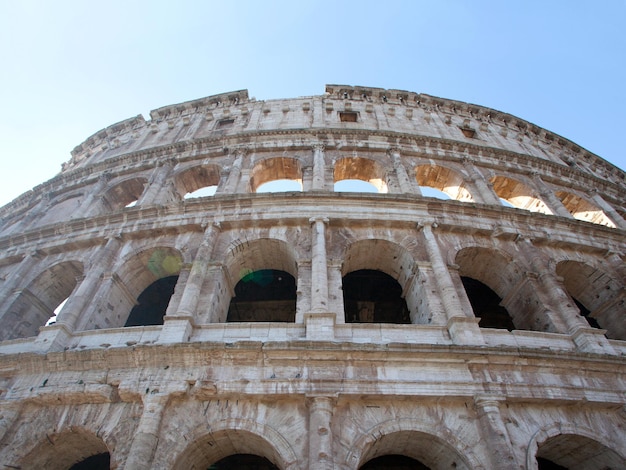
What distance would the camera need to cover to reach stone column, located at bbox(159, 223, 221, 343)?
25.5 ft

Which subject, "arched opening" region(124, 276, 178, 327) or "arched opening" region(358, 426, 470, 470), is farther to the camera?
"arched opening" region(124, 276, 178, 327)

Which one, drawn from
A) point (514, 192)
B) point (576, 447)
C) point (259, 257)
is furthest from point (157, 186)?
point (576, 447)

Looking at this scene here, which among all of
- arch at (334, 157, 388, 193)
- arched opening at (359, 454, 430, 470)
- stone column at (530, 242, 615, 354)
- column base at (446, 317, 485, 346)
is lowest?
arched opening at (359, 454, 430, 470)

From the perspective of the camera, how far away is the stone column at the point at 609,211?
13.7 meters

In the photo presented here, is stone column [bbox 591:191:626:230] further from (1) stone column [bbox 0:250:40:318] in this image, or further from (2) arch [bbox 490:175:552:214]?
(1) stone column [bbox 0:250:40:318]

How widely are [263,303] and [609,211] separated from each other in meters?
12.0

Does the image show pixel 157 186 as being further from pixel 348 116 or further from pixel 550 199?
pixel 550 199

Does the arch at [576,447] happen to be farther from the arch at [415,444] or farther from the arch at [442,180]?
the arch at [442,180]

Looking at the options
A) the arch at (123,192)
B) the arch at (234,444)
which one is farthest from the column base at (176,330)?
the arch at (123,192)

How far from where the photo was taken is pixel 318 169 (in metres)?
12.7

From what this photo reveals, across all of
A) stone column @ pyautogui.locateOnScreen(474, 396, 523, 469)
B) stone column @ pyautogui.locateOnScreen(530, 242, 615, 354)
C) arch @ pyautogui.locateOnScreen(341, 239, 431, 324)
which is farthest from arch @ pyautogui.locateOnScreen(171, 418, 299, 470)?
stone column @ pyautogui.locateOnScreen(530, 242, 615, 354)

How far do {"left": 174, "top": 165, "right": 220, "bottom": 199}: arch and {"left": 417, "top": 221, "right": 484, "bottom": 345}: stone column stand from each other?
743cm

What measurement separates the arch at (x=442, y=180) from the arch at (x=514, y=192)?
4.78 ft

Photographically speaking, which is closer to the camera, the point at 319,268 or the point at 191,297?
the point at 191,297
